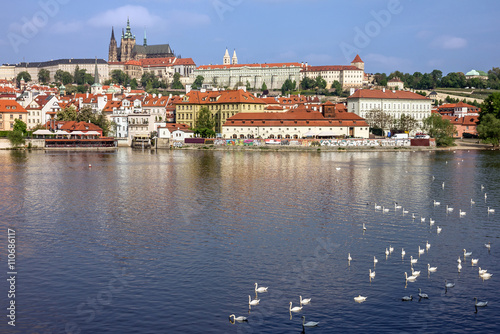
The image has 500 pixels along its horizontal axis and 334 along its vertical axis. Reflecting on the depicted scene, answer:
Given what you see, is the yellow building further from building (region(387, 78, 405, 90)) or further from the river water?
building (region(387, 78, 405, 90))

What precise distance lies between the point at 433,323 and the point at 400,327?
40.6 inches

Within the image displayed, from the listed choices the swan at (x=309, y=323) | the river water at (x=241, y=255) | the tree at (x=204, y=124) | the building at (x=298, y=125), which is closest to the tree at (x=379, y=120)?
the building at (x=298, y=125)

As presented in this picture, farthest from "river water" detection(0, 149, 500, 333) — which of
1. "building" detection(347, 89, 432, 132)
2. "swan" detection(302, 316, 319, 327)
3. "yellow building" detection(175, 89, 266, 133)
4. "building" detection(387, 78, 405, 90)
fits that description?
"building" detection(387, 78, 405, 90)

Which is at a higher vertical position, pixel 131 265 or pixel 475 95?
pixel 475 95

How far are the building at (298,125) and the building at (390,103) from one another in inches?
570

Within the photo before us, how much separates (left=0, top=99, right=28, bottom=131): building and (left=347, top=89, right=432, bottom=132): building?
66.1 meters

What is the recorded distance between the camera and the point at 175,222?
29.8m

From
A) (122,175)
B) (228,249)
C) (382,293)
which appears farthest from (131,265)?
(122,175)

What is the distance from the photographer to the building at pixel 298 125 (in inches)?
3839

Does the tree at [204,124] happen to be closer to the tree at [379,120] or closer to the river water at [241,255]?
the tree at [379,120]

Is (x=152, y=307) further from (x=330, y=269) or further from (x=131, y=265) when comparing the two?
(x=330, y=269)

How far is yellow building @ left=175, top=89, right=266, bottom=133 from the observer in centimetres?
10875

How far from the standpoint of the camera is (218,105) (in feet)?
364

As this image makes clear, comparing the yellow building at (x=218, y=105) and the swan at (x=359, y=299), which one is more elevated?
the yellow building at (x=218, y=105)
